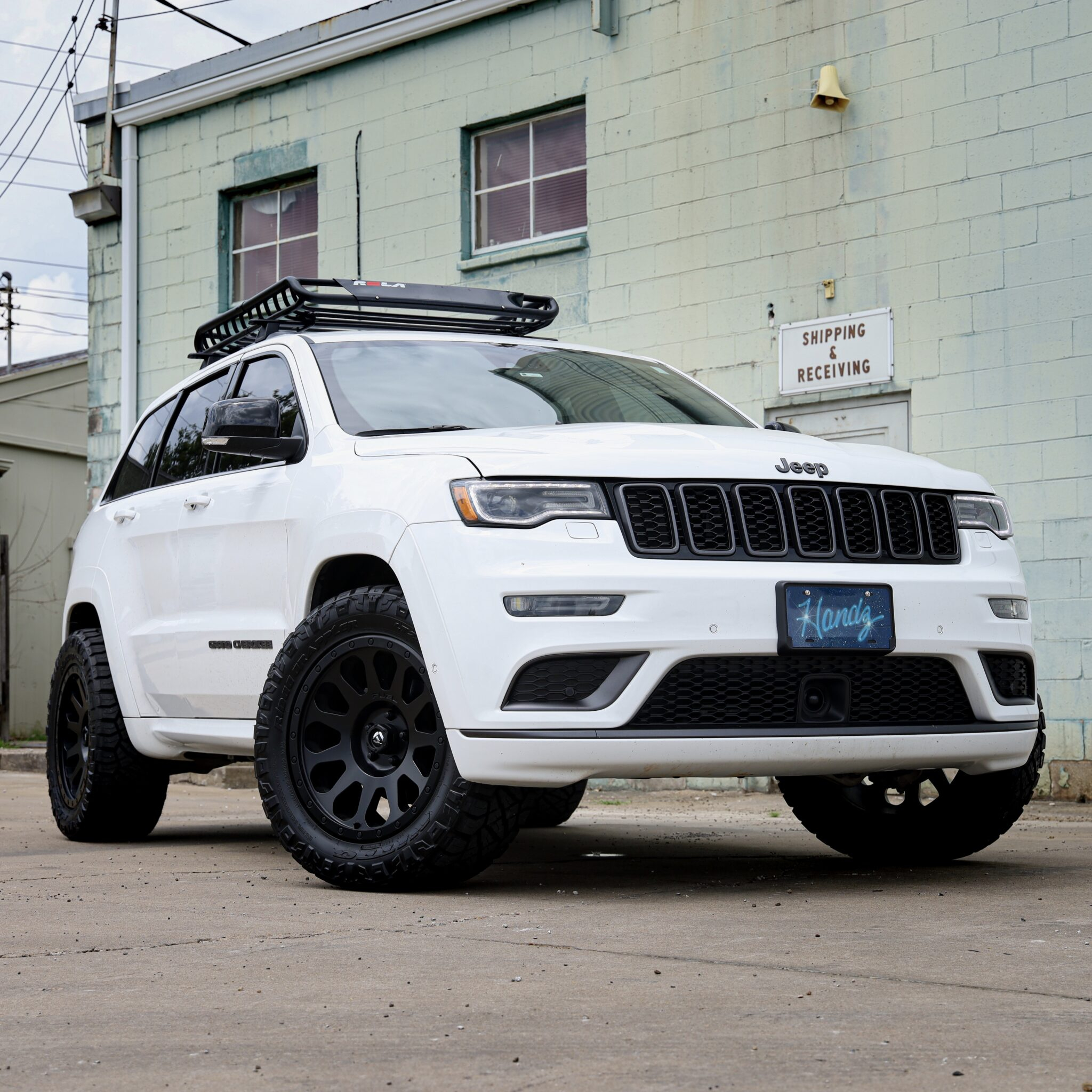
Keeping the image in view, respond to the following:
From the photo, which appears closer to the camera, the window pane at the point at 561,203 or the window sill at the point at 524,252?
the window sill at the point at 524,252

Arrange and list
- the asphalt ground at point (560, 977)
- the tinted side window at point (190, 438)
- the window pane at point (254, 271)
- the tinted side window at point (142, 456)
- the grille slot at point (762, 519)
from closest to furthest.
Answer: the asphalt ground at point (560, 977)
the grille slot at point (762, 519)
the tinted side window at point (190, 438)
the tinted side window at point (142, 456)
the window pane at point (254, 271)

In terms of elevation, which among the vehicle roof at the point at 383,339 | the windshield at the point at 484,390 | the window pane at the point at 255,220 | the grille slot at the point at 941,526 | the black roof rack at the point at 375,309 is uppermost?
the window pane at the point at 255,220

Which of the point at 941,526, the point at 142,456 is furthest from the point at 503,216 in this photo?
the point at 941,526

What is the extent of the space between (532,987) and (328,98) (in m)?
12.2

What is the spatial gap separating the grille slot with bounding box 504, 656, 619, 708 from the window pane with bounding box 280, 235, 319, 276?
10.5 metres

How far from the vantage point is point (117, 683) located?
6.92 metres

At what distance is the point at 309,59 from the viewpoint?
14.7m

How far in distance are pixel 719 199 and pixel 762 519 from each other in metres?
7.31

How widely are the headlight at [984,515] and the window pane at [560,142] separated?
316 inches

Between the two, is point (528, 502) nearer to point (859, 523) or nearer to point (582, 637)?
point (582, 637)

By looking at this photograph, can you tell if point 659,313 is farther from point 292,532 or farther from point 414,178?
point 292,532

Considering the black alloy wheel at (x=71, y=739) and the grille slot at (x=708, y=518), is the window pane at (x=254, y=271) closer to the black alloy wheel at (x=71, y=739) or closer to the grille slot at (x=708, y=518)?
the black alloy wheel at (x=71, y=739)

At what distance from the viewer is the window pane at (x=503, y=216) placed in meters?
13.4

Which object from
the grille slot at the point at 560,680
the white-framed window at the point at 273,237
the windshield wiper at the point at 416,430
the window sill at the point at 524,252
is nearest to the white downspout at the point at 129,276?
the white-framed window at the point at 273,237
